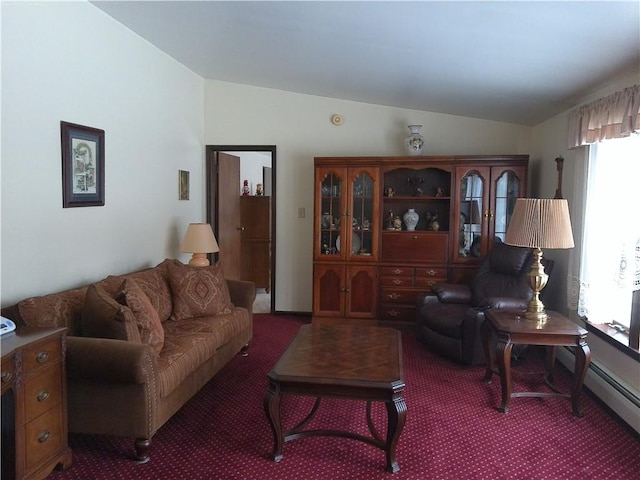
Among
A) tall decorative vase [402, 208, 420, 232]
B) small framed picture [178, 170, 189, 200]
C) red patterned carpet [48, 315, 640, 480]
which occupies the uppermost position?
small framed picture [178, 170, 189, 200]

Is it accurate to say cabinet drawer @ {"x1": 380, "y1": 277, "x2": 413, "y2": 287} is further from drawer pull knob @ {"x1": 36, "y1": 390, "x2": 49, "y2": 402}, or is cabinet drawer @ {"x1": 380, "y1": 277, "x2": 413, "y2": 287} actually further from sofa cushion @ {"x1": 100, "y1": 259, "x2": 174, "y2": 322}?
drawer pull knob @ {"x1": 36, "y1": 390, "x2": 49, "y2": 402}

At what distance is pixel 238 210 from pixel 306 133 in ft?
5.47

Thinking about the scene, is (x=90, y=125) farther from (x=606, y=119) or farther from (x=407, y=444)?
(x=606, y=119)

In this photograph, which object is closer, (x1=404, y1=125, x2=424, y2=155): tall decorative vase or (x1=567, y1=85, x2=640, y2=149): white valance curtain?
(x1=567, y1=85, x2=640, y2=149): white valance curtain

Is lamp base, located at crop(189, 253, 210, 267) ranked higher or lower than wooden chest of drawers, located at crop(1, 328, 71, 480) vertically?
higher

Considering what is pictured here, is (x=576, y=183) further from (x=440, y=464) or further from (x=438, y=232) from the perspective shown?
(x=440, y=464)

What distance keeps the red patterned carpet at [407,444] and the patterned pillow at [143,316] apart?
54 cm

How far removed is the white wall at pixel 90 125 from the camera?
263 cm

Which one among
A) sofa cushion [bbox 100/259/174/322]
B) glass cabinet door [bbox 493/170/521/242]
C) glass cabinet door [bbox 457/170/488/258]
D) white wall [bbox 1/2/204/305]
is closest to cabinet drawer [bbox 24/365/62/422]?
white wall [bbox 1/2/204/305]

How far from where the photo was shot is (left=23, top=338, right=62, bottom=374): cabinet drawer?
2.08 metres

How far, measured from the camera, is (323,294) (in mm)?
4980

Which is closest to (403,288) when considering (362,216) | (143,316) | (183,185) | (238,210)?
(362,216)

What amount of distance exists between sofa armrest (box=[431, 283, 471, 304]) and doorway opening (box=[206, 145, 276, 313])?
193 cm

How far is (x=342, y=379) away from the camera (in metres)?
2.34
